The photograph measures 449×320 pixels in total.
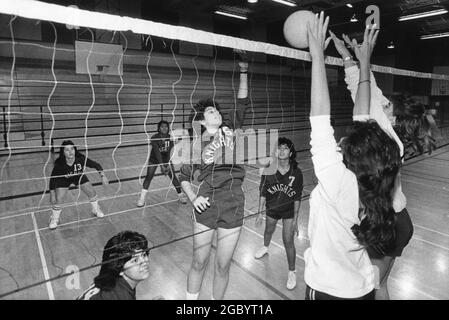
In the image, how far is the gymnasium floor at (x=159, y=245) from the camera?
293 centimetres

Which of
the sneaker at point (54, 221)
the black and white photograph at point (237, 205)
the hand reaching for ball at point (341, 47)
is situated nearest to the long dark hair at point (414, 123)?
the black and white photograph at point (237, 205)

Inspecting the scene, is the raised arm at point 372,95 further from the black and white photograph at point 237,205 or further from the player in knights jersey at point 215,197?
the player in knights jersey at point 215,197

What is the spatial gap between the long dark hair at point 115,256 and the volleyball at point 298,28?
2.01m

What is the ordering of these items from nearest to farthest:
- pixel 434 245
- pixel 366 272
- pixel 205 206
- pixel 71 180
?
pixel 366 272, pixel 205 206, pixel 434 245, pixel 71 180

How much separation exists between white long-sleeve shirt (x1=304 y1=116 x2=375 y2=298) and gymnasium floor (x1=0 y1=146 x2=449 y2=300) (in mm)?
852

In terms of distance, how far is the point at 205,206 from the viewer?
7.00ft

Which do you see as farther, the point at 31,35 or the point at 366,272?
the point at 31,35

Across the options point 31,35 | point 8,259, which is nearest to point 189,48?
point 31,35

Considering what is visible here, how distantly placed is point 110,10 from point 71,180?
10173 millimetres

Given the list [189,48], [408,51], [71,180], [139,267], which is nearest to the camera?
[139,267]

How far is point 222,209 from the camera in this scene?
86.2 inches

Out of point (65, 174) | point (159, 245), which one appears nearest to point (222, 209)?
point (159, 245)

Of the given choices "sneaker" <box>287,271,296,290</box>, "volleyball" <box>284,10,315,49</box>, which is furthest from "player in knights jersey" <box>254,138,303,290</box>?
"volleyball" <box>284,10,315,49</box>
